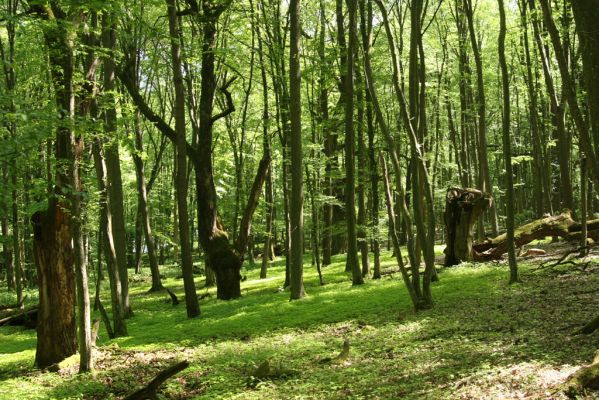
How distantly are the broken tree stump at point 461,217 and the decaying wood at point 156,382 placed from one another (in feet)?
36.2

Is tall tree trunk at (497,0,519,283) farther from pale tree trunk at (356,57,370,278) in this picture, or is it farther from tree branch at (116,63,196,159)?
tree branch at (116,63,196,159)

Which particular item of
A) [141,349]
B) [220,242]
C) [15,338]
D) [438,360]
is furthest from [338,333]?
[15,338]

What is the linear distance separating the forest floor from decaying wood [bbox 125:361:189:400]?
811 mm

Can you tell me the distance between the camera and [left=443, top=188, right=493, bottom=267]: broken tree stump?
1500cm

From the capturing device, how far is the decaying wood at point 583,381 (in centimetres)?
427

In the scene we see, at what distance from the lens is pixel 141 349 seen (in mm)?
9875

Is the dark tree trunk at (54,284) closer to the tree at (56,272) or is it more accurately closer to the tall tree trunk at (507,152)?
the tree at (56,272)

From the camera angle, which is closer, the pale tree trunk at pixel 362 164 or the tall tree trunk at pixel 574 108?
the tall tree trunk at pixel 574 108

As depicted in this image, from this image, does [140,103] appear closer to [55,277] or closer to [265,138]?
[265,138]

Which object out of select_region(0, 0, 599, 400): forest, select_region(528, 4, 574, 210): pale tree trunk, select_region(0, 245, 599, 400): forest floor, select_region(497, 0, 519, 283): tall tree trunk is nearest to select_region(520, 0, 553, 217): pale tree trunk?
select_region(528, 4, 574, 210): pale tree trunk

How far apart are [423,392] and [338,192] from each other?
21326 mm

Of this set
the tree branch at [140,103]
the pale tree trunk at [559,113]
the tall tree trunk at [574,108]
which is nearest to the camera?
the tall tree trunk at [574,108]

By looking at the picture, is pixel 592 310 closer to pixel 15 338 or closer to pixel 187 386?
pixel 187 386

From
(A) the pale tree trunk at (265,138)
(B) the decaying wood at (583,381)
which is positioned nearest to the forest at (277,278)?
(B) the decaying wood at (583,381)
